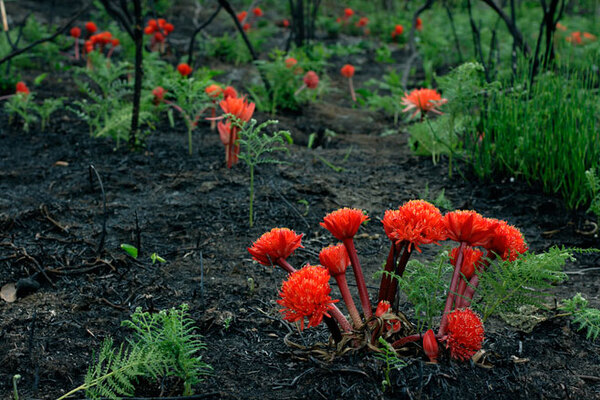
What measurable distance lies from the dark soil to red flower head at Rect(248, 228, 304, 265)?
0.31 metres

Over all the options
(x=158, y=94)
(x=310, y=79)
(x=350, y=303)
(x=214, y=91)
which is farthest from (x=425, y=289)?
(x=310, y=79)

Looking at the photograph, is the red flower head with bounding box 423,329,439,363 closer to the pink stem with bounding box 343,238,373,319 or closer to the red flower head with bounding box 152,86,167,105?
the pink stem with bounding box 343,238,373,319

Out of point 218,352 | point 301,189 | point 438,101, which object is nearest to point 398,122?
point 438,101

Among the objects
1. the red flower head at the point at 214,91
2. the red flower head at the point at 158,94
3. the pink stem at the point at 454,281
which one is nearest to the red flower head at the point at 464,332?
the pink stem at the point at 454,281

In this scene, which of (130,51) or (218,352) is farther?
(130,51)

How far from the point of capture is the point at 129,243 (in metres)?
2.28

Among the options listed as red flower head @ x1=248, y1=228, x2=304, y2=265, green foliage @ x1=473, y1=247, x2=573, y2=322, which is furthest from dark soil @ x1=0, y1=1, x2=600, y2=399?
red flower head @ x1=248, y1=228, x2=304, y2=265

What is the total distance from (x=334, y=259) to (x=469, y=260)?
371mm

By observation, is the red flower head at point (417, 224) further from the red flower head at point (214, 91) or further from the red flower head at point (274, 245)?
the red flower head at point (214, 91)

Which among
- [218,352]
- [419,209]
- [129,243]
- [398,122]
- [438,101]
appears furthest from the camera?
[398,122]

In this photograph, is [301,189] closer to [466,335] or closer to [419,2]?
[466,335]

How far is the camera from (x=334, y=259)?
1.37 m

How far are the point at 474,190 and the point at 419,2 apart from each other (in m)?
11.8

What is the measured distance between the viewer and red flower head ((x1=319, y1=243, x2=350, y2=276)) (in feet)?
4.48
